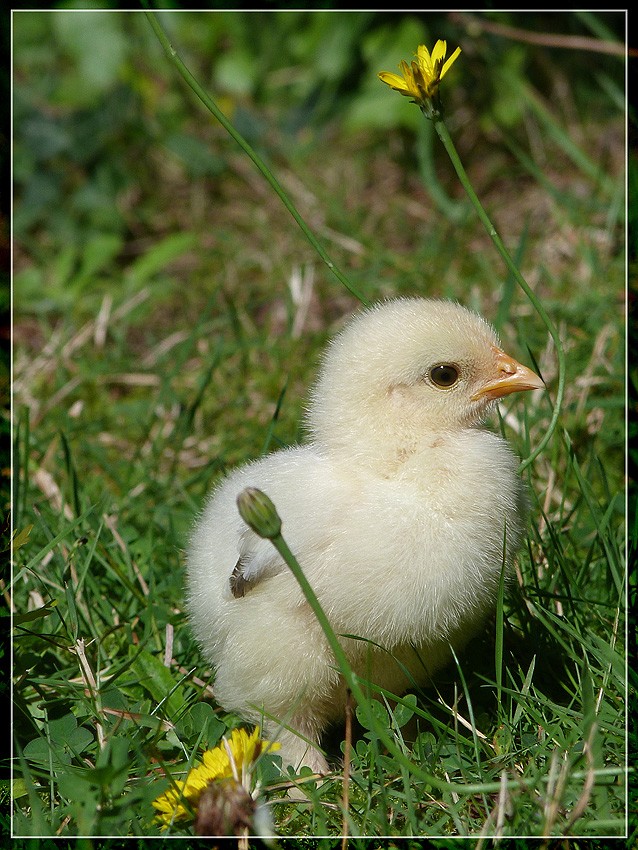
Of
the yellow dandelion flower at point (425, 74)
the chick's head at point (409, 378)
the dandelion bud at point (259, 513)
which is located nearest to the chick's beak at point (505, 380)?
the chick's head at point (409, 378)

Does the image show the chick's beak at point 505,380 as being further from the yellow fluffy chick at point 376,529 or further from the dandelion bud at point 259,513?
the dandelion bud at point 259,513

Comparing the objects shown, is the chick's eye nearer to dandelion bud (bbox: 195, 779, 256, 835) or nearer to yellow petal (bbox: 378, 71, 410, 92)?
yellow petal (bbox: 378, 71, 410, 92)

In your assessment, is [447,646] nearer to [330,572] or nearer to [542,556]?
[330,572]

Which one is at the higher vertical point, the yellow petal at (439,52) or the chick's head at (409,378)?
the yellow petal at (439,52)

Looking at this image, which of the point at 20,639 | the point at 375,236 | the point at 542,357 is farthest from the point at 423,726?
the point at 375,236

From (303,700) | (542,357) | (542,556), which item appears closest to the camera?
(303,700)

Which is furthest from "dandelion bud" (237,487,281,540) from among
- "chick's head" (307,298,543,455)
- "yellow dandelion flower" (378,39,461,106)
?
"yellow dandelion flower" (378,39,461,106)
